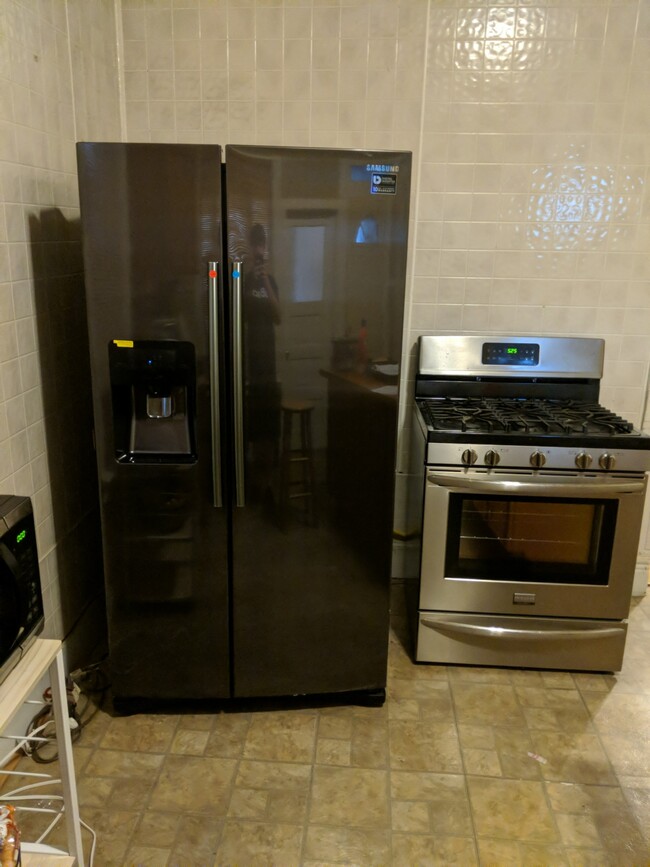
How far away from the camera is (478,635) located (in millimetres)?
2549

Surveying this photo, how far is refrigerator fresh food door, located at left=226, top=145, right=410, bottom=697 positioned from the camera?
193 centimetres

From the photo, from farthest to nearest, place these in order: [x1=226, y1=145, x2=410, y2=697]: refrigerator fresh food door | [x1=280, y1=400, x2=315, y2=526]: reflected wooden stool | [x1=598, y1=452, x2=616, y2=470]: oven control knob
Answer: [x1=598, y1=452, x2=616, y2=470]: oven control knob < [x1=280, y1=400, x2=315, y2=526]: reflected wooden stool < [x1=226, y1=145, x2=410, y2=697]: refrigerator fresh food door

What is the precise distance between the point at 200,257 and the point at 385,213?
0.55 metres

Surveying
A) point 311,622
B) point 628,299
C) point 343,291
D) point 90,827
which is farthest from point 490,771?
point 628,299

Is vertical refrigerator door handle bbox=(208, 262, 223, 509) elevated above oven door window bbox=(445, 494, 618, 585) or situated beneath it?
elevated above

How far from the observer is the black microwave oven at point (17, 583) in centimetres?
140

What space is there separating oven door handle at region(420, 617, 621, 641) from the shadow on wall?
1297mm

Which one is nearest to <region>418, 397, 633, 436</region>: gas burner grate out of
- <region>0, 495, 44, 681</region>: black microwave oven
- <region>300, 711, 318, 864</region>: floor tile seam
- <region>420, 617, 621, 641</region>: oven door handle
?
<region>420, 617, 621, 641</region>: oven door handle

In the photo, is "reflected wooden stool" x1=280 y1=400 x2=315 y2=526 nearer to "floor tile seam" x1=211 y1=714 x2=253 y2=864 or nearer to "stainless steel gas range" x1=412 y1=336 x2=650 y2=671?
"stainless steel gas range" x1=412 y1=336 x2=650 y2=671

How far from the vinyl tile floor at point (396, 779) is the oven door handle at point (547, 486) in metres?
0.74

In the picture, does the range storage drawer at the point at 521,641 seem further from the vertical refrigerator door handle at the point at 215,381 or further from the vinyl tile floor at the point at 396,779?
the vertical refrigerator door handle at the point at 215,381

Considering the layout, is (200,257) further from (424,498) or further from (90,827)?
(90,827)

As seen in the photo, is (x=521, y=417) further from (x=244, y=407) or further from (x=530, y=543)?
(x=244, y=407)

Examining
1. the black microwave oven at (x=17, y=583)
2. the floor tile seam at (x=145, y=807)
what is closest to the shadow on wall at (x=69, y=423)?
the floor tile seam at (x=145, y=807)
